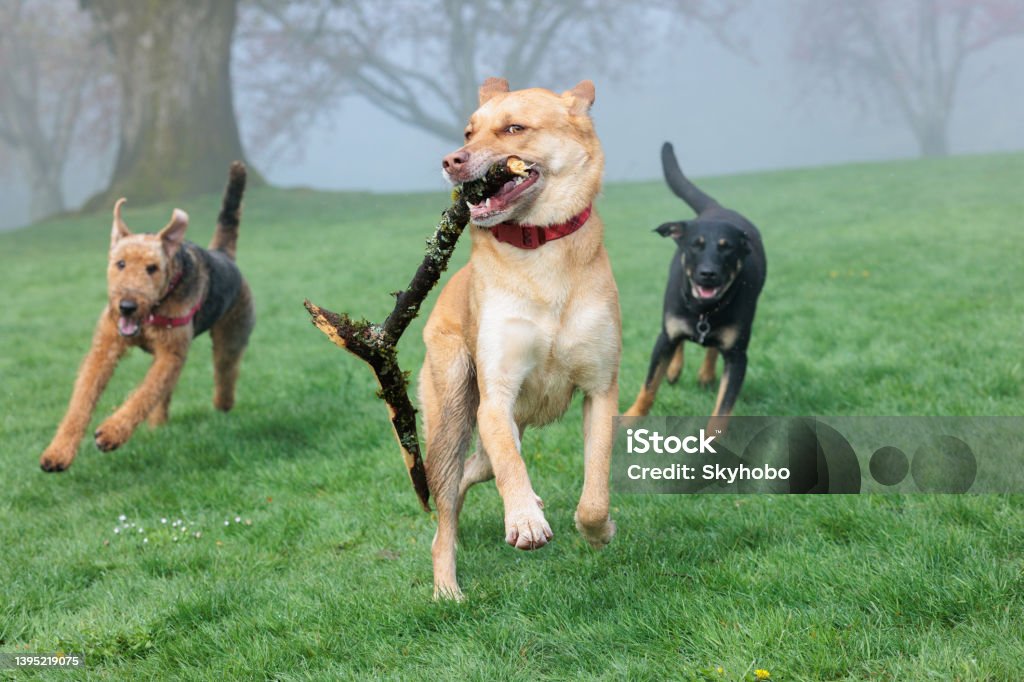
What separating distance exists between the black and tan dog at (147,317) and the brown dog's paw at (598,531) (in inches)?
122

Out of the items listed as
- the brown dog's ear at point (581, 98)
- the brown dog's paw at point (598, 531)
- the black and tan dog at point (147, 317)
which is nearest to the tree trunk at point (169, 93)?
the black and tan dog at point (147, 317)

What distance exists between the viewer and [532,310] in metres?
3.82

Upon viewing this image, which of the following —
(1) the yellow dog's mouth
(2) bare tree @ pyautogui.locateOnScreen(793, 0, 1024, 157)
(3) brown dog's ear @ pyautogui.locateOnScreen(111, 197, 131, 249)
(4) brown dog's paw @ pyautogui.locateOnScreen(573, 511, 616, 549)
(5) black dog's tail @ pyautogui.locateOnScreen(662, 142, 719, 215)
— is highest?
(2) bare tree @ pyautogui.locateOnScreen(793, 0, 1024, 157)

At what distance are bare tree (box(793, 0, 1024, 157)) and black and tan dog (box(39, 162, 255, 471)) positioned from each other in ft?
137

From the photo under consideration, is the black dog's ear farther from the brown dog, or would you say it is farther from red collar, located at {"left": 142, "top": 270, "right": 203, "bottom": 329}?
red collar, located at {"left": 142, "top": 270, "right": 203, "bottom": 329}

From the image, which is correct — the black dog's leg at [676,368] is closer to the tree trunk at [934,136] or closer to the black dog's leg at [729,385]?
the black dog's leg at [729,385]

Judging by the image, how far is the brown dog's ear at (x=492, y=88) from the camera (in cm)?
428

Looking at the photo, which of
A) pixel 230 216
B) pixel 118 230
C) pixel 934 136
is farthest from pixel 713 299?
pixel 934 136

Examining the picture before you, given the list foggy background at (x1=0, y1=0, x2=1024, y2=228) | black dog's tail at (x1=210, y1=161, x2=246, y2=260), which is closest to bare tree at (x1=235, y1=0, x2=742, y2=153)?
foggy background at (x1=0, y1=0, x2=1024, y2=228)

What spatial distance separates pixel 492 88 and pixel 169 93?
70.7 ft

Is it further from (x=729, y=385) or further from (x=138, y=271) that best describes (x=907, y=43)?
(x=138, y=271)

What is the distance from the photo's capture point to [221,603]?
3992mm

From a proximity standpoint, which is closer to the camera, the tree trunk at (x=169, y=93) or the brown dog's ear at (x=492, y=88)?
the brown dog's ear at (x=492, y=88)

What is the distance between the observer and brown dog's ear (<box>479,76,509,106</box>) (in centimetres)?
428
